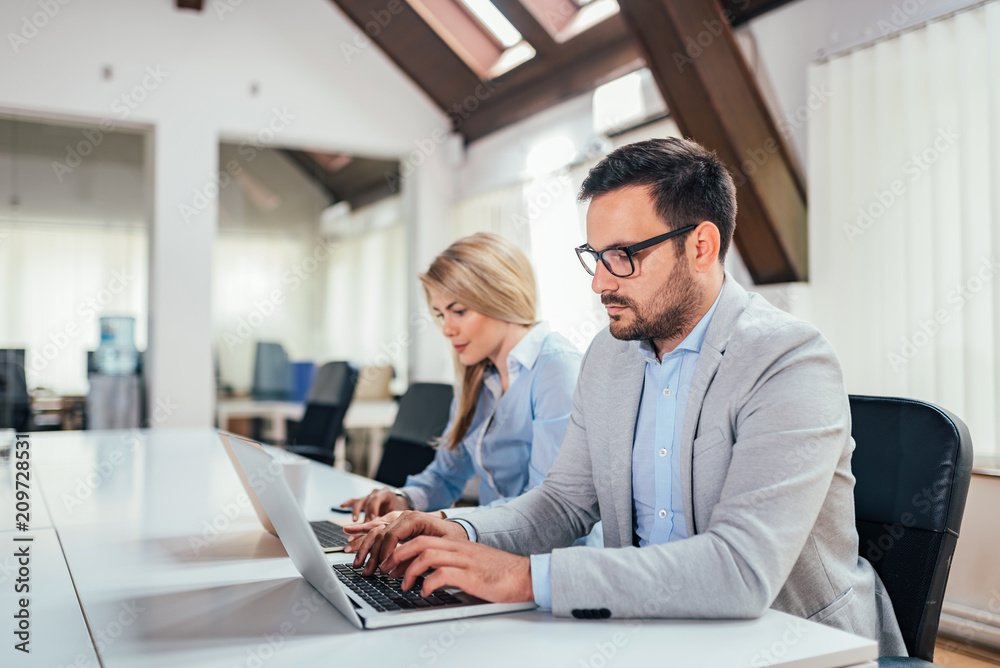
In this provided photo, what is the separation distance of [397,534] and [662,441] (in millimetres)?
450

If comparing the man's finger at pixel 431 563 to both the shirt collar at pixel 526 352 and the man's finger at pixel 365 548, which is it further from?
the shirt collar at pixel 526 352

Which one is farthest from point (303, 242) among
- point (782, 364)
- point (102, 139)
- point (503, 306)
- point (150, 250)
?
point (782, 364)

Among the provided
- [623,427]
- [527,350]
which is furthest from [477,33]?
[623,427]

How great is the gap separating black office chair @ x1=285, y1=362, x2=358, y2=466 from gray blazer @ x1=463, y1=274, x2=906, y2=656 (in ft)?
6.38

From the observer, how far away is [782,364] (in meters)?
1.16

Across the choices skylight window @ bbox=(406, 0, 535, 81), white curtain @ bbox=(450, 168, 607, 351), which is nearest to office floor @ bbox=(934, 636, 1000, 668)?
white curtain @ bbox=(450, 168, 607, 351)

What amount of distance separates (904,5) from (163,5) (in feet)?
14.1

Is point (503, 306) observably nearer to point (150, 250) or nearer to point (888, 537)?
point (888, 537)

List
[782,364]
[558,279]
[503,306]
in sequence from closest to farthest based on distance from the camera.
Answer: [782,364], [503,306], [558,279]

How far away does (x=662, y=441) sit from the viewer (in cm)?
133

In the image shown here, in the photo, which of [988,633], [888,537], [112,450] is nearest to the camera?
[888,537]

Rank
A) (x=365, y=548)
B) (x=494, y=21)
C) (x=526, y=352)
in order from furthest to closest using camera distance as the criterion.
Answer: (x=494, y=21), (x=526, y=352), (x=365, y=548)

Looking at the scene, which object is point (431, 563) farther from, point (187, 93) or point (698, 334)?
point (187, 93)

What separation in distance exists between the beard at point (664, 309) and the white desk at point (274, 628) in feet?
1.56
